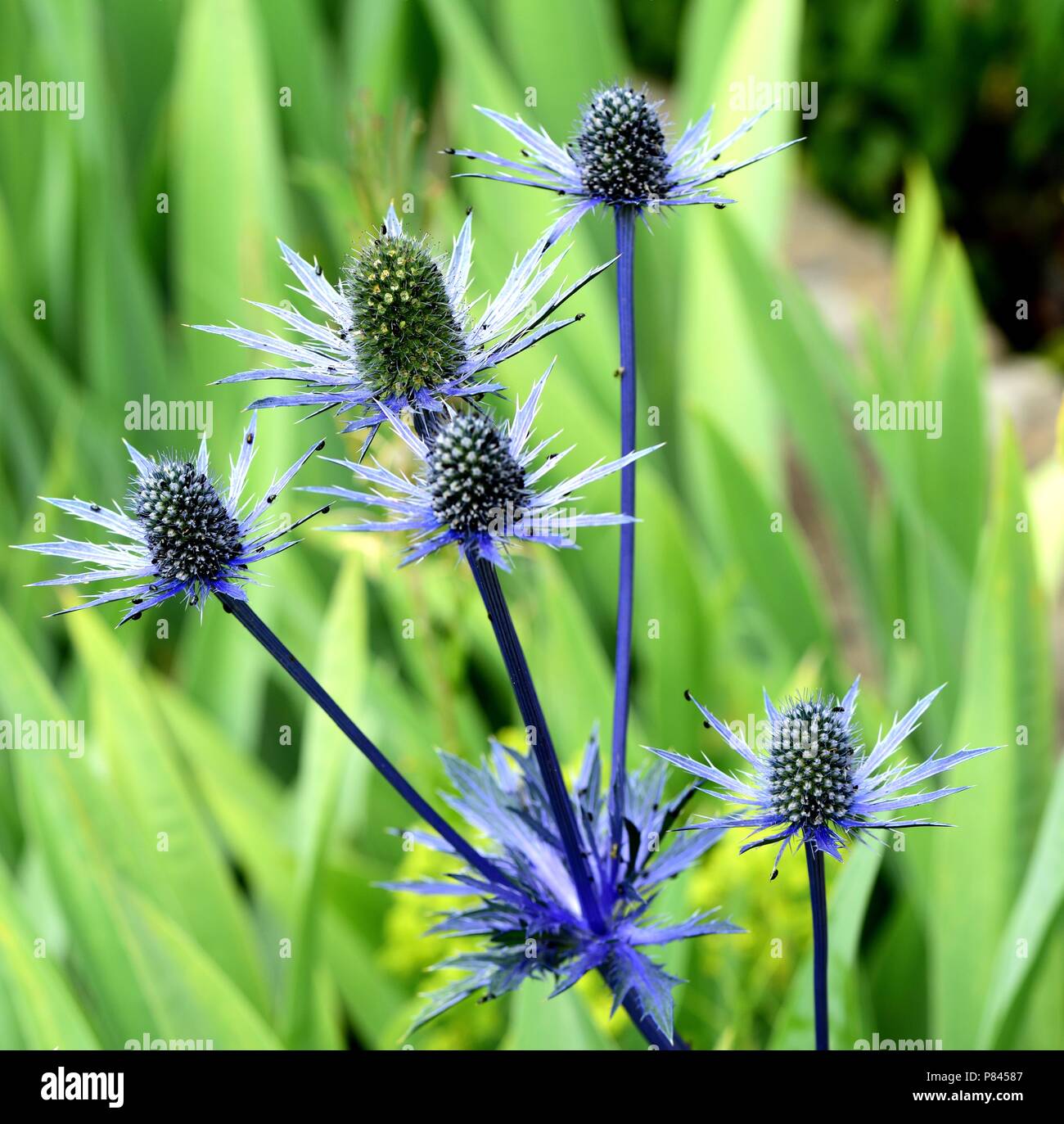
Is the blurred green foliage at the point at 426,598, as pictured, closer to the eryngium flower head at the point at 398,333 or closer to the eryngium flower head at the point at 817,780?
the eryngium flower head at the point at 817,780

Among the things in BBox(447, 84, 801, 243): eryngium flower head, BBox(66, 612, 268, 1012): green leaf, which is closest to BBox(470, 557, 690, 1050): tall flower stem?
BBox(447, 84, 801, 243): eryngium flower head

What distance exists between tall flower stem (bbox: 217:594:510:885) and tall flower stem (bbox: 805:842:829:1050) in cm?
14

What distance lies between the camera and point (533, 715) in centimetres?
48

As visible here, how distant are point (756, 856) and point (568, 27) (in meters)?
1.39

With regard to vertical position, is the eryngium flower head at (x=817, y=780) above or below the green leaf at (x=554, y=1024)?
above

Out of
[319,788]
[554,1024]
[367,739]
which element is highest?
[367,739]

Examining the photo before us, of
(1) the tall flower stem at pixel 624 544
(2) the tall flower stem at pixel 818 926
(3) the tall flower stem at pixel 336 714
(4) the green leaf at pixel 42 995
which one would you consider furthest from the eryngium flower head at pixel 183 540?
(4) the green leaf at pixel 42 995

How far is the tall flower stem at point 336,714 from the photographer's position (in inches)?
18.0

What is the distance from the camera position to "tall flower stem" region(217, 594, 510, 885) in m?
0.46

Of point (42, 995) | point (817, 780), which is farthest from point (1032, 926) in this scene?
point (42, 995)

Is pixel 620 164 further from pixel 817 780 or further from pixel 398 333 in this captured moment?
pixel 817 780

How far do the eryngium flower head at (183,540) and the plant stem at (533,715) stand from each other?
8cm

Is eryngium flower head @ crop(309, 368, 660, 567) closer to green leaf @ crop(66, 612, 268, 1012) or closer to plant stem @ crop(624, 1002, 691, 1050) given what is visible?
plant stem @ crop(624, 1002, 691, 1050)

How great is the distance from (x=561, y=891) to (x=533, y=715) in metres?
0.15
